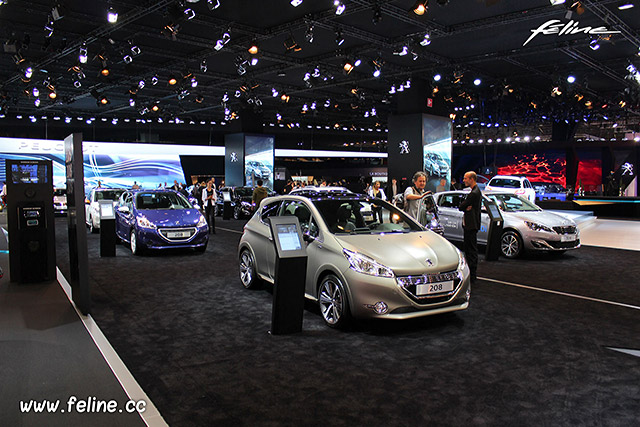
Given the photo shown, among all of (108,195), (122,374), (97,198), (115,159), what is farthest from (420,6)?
(115,159)

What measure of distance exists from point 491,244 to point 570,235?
1.70 meters

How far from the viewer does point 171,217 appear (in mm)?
10125

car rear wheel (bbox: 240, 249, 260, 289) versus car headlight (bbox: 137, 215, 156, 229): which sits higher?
car headlight (bbox: 137, 215, 156, 229)

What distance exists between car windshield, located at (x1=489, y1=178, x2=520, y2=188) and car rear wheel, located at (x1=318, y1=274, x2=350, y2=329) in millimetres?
17878

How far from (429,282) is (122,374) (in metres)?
3.02

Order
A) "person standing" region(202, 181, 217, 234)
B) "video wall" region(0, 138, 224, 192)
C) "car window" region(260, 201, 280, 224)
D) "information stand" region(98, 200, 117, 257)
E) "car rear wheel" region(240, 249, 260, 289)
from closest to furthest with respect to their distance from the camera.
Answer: "car window" region(260, 201, 280, 224), "car rear wheel" region(240, 249, 260, 289), "information stand" region(98, 200, 117, 257), "person standing" region(202, 181, 217, 234), "video wall" region(0, 138, 224, 192)

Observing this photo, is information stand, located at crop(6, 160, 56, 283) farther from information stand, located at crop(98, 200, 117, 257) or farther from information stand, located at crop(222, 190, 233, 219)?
information stand, located at crop(222, 190, 233, 219)

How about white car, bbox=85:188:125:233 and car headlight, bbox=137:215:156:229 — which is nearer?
car headlight, bbox=137:215:156:229

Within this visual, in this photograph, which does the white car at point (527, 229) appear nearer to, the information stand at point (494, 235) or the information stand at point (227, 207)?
the information stand at point (494, 235)

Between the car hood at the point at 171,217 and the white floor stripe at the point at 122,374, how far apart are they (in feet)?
14.2

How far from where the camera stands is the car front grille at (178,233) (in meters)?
9.84

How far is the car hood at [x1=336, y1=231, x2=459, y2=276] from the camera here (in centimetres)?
495

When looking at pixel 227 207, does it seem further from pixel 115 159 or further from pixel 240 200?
pixel 115 159

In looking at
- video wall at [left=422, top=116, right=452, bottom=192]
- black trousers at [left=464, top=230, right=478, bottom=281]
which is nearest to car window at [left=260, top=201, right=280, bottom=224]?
black trousers at [left=464, top=230, right=478, bottom=281]
